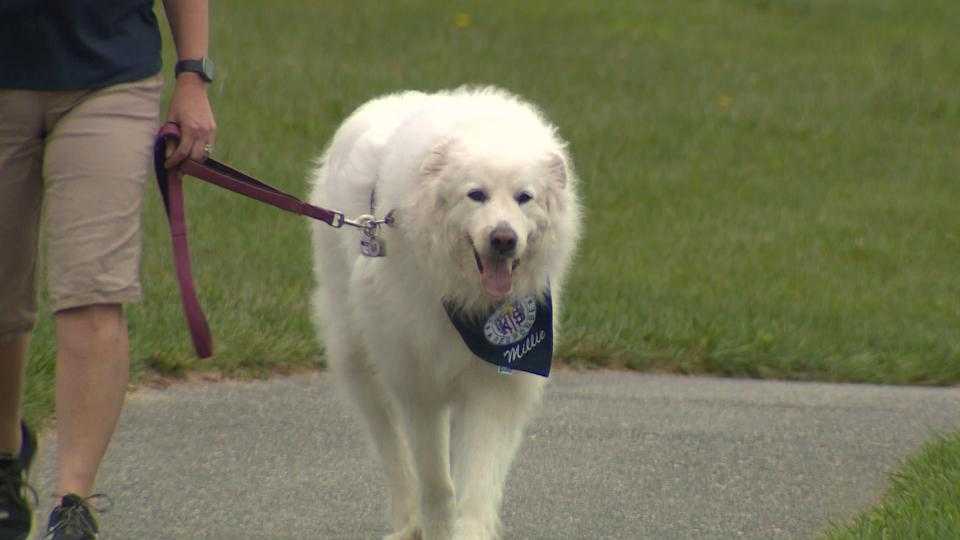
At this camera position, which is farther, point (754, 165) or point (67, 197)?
point (754, 165)

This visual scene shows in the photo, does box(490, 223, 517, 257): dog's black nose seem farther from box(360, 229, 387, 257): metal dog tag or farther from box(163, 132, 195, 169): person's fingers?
box(163, 132, 195, 169): person's fingers

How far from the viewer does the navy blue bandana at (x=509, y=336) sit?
17.1 ft

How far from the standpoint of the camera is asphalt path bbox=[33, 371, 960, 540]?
605 cm

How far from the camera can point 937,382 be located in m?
9.17

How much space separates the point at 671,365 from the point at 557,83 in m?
7.24

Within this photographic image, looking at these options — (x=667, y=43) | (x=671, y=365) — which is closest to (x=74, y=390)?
(x=671, y=365)

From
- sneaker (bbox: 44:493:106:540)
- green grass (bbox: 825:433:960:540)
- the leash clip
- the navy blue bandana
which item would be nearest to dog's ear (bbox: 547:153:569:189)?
the navy blue bandana

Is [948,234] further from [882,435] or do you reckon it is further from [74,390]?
[74,390]

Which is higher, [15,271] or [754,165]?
[15,271]

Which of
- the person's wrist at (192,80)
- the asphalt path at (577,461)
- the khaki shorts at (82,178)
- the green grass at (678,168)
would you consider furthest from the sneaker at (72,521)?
the green grass at (678,168)

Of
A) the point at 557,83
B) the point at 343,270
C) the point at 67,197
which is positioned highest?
the point at 67,197

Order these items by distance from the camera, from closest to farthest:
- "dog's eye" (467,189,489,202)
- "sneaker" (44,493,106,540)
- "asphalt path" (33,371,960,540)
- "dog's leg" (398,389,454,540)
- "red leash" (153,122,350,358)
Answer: "sneaker" (44,493,106,540), "red leash" (153,122,350,358), "dog's eye" (467,189,489,202), "dog's leg" (398,389,454,540), "asphalt path" (33,371,960,540)

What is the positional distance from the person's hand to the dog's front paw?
1.46m

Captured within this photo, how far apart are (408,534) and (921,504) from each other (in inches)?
64.3
